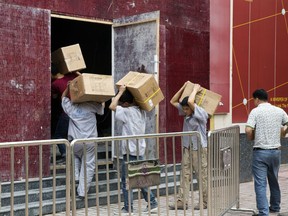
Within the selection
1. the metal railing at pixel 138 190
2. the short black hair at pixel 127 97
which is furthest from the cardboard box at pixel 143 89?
the metal railing at pixel 138 190

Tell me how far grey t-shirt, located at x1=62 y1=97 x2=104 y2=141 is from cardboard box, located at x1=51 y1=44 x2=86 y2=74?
2.58 feet

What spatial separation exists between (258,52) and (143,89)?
5105 millimetres

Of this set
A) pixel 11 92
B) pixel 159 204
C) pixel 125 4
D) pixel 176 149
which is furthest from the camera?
pixel 125 4

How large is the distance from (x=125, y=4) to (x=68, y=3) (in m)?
1.29

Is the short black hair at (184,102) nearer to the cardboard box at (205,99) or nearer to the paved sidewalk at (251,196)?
the cardboard box at (205,99)

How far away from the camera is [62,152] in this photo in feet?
23.2

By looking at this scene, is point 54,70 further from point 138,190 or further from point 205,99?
point 138,190

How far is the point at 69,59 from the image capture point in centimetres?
845

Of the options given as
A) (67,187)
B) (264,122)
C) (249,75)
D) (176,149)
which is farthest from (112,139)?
(249,75)

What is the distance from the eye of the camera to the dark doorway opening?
38.5 feet

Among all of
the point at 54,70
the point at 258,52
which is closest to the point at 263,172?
the point at 54,70

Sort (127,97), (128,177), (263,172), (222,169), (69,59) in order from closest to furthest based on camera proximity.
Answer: (128,177) → (222,169) → (263,172) → (127,97) → (69,59)

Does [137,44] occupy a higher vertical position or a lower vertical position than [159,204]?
higher

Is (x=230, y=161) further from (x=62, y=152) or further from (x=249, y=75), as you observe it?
(x=249, y=75)
